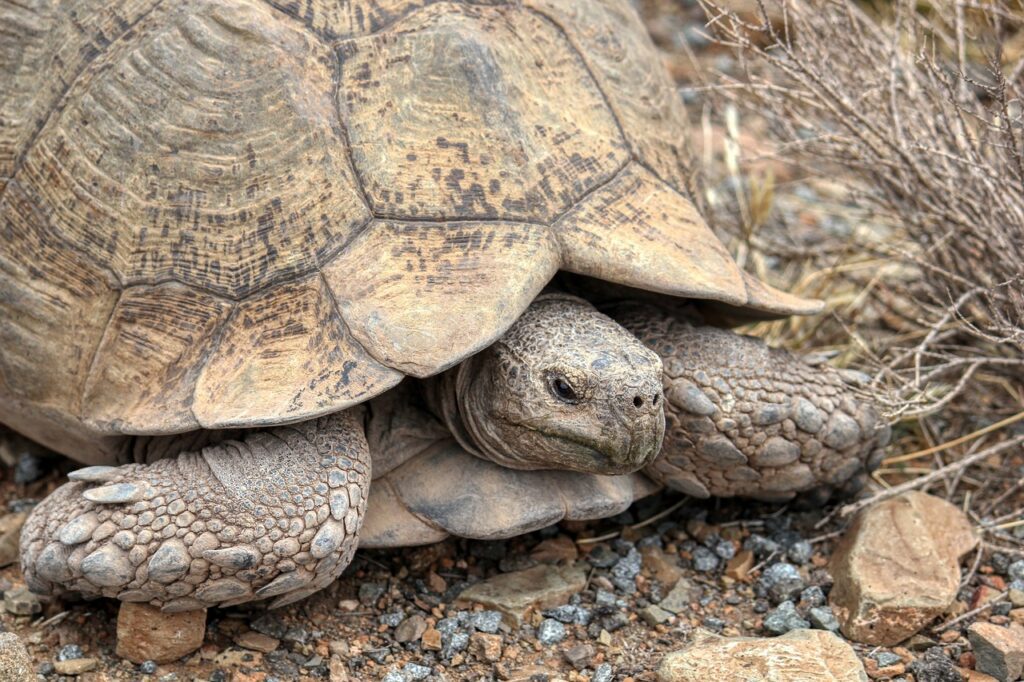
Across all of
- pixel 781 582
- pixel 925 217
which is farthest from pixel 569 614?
pixel 925 217

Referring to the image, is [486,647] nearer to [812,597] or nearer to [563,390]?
[563,390]

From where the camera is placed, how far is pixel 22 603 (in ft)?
10.1

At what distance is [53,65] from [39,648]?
1516 millimetres

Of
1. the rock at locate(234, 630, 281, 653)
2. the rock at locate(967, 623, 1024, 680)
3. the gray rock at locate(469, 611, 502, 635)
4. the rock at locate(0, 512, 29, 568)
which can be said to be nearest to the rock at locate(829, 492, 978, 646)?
the rock at locate(967, 623, 1024, 680)

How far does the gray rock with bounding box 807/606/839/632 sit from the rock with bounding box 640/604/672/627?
36cm

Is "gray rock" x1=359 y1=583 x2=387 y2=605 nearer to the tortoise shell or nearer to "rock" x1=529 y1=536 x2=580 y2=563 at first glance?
"rock" x1=529 y1=536 x2=580 y2=563

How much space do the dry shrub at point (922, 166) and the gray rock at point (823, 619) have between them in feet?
2.06

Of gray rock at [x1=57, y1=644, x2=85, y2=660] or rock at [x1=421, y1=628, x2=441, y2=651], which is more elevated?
gray rock at [x1=57, y1=644, x2=85, y2=660]

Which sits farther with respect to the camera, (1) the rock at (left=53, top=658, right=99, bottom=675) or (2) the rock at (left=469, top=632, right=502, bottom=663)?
(2) the rock at (left=469, top=632, right=502, bottom=663)

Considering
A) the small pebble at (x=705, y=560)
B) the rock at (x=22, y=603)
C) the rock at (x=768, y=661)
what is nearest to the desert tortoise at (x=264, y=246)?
the rock at (x=22, y=603)

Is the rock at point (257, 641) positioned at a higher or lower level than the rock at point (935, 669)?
higher

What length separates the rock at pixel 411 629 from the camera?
3049mm

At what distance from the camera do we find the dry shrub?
139 inches

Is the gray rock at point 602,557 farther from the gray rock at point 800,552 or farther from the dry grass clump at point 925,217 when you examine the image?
the dry grass clump at point 925,217
